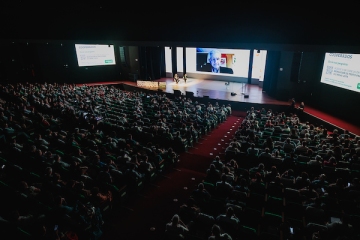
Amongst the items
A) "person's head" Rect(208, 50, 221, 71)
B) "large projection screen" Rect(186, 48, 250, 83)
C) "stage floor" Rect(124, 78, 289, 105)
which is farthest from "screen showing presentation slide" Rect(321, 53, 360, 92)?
"person's head" Rect(208, 50, 221, 71)

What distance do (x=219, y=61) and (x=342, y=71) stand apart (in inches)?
370

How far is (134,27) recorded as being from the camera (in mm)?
7227

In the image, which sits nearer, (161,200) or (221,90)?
(161,200)

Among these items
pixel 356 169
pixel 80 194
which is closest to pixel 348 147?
pixel 356 169

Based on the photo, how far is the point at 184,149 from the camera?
8742mm

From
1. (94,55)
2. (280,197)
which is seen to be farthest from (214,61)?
(280,197)

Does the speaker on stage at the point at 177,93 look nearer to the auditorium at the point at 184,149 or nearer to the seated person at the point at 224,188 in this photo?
the auditorium at the point at 184,149

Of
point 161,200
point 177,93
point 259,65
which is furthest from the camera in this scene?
point 259,65

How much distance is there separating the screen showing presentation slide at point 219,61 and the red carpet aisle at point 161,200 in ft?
35.7

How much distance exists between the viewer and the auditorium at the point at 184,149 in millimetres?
4801

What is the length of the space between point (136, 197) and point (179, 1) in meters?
5.39

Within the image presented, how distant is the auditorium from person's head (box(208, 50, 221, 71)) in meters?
7.35

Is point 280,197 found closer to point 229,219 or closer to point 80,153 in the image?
point 229,219

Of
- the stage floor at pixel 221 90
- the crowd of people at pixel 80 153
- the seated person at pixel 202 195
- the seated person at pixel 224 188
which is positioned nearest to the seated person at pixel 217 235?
the seated person at pixel 202 195
